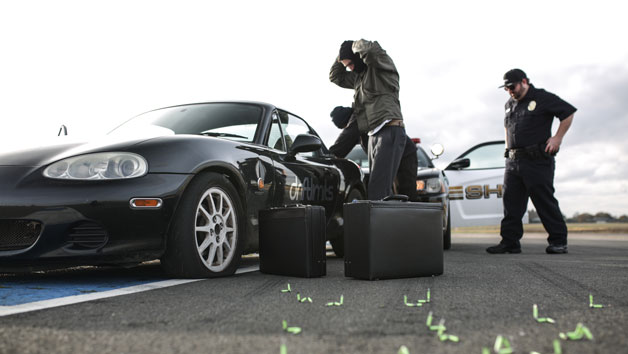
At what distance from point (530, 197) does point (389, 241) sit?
11.5 ft

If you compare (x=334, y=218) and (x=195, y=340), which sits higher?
(x=334, y=218)

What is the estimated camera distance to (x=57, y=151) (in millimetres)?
3391

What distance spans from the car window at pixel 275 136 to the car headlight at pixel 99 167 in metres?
1.41

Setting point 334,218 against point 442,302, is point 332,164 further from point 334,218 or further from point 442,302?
point 442,302

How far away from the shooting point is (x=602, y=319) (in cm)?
223

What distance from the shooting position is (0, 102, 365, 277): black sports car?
10.2ft

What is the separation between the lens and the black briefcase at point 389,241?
3609mm

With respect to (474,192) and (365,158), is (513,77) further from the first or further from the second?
(474,192)

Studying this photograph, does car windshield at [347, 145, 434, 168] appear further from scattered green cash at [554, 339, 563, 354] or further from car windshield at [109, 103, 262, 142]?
scattered green cash at [554, 339, 563, 354]

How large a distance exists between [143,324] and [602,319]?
5.73 ft

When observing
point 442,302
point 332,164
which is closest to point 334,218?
point 332,164

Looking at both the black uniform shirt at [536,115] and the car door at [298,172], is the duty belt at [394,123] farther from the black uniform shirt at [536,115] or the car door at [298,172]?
the black uniform shirt at [536,115]

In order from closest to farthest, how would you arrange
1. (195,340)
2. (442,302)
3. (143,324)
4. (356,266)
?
(195,340), (143,324), (442,302), (356,266)

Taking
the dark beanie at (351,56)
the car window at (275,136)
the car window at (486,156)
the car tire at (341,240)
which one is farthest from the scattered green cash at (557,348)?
the car window at (486,156)
